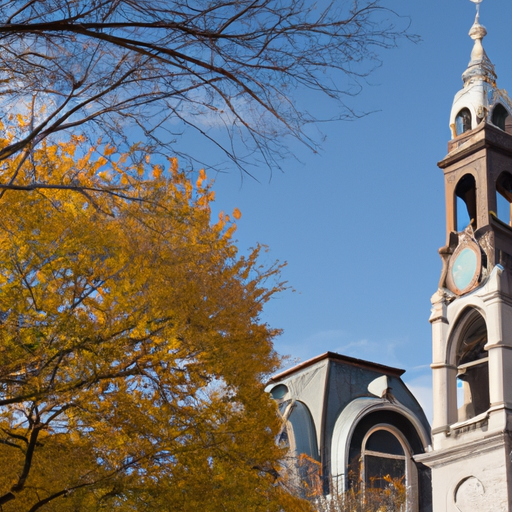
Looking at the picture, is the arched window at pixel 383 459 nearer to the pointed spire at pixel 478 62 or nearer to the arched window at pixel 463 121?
the arched window at pixel 463 121

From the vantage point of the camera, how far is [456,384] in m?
23.9

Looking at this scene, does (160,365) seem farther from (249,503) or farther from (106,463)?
(249,503)

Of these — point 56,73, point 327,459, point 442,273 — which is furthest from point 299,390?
point 56,73

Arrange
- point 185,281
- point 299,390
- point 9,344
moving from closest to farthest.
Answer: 1. point 9,344
2. point 185,281
3. point 299,390

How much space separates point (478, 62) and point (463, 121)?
7.95ft

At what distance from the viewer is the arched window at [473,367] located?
24.0 meters

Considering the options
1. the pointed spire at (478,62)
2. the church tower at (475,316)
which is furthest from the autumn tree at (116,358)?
the pointed spire at (478,62)

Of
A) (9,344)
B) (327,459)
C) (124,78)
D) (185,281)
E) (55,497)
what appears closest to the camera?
(124,78)

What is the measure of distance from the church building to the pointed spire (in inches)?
1.5

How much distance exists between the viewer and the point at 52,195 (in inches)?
558

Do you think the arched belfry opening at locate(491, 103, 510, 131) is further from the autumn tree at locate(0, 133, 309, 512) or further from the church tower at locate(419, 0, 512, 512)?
the autumn tree at locate(0, 133, 309, 512)

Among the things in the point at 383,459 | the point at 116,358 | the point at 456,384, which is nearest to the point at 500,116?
the point at 456,384

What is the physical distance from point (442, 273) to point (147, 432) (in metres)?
13.7

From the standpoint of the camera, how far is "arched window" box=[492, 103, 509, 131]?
25.4 m
